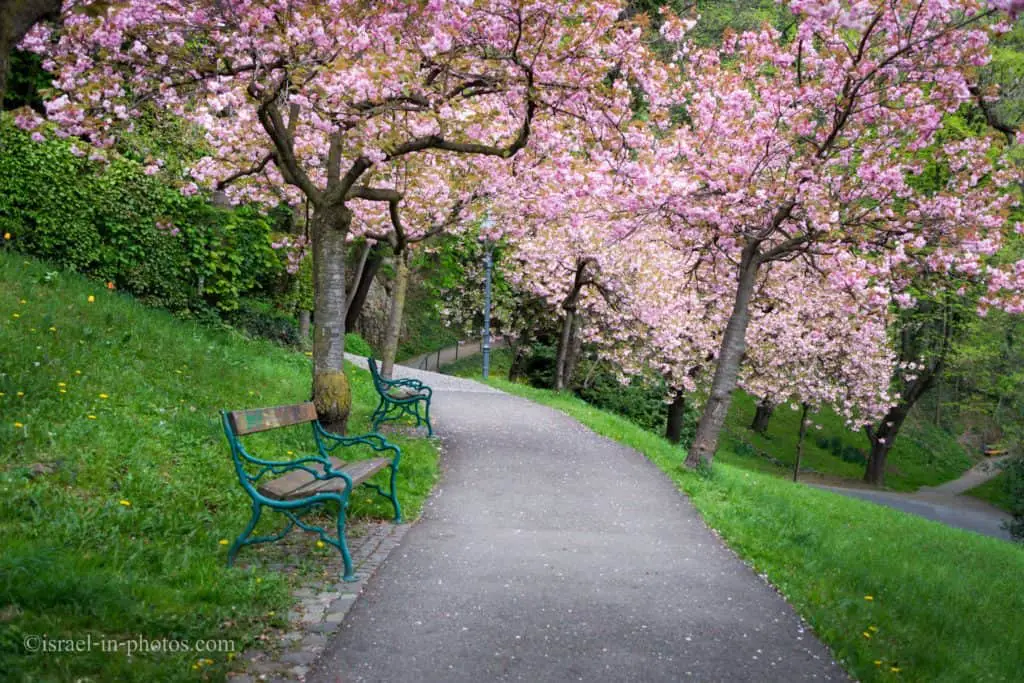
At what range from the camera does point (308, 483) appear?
6.10 metres

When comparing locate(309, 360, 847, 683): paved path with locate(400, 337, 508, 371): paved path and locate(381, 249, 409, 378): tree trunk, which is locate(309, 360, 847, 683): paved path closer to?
locate(381, 249, 409, 378): tree trunk

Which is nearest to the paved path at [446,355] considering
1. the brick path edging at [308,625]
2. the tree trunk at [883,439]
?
the tree trunk at [883,439]

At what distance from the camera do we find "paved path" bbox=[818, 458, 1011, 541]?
2242 centimetres

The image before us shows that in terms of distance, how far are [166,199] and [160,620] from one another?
1045 centimetres

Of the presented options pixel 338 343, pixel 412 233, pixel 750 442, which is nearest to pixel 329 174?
pixel 338 343

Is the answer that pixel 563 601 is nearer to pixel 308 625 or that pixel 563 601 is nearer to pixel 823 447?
pixel 308 625

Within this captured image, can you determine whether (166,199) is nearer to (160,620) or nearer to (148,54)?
(148,54)

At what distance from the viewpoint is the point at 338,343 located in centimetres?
957

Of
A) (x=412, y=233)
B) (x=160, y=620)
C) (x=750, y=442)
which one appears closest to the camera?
(x=160, y=620)

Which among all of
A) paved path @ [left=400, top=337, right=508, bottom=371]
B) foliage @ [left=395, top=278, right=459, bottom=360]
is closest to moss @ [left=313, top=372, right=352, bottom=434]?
paved path @ [left=400, top=337, right=508, bottom=371]

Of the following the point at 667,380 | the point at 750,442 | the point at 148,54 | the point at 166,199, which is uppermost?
the point at 148,54

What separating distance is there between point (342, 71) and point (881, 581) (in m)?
6.92

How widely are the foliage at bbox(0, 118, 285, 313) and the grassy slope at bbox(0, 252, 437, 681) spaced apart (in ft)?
2.83

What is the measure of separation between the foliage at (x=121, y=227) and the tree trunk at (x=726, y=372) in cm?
839
